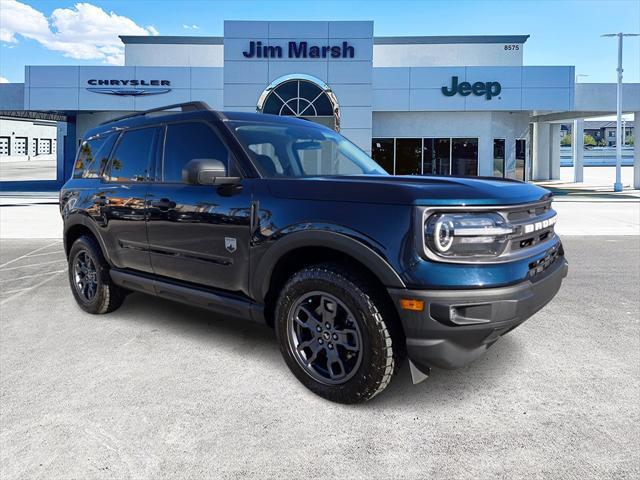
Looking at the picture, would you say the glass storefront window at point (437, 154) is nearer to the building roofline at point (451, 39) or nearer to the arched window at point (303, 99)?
the arched window at point (303, 99)

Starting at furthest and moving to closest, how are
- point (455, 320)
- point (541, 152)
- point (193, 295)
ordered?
point (541, 152)
point (193, 295)
point (455, 320)

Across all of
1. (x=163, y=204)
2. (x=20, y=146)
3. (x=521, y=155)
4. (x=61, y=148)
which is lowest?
(x=163, y=204)

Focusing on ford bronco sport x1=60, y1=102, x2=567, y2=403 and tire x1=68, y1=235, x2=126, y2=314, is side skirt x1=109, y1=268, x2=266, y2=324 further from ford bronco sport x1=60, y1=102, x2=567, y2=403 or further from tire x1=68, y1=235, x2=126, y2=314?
tire x1=68, y1=235, x2=126, y2=314

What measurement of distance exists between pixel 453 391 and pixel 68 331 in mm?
3401

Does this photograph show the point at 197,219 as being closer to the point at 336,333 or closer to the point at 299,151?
the point at 299,151

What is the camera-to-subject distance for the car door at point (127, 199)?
4656 mm

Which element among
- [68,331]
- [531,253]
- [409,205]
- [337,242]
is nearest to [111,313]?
[68,331]

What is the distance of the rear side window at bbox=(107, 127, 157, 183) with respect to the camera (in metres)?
4.72

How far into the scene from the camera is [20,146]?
7931 centimetres

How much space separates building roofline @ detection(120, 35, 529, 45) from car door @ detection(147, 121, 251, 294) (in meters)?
32.7

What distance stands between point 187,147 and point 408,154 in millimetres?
26137

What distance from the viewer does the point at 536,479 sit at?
256 centimetres

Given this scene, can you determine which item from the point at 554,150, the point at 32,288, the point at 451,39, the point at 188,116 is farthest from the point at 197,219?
the point at 554,150

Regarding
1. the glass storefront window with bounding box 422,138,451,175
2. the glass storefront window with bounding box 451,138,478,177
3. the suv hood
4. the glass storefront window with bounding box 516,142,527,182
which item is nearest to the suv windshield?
the suv hood
